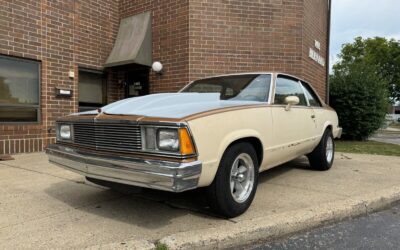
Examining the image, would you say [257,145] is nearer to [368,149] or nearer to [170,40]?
[170,40]

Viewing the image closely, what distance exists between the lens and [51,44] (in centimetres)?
838

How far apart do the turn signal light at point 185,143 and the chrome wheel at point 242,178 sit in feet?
2.40

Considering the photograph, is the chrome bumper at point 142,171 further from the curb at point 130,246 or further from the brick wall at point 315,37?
the brick wall at point 315,37

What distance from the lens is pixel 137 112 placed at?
11.5ft

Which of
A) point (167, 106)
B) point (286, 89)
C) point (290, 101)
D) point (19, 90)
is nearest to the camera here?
point (167, 106)

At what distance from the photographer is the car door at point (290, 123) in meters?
4.46

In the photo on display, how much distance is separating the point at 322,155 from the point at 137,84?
573cm

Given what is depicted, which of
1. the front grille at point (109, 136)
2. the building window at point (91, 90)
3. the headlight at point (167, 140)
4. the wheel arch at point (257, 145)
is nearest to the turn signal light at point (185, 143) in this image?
the headlight at point (167, 140)

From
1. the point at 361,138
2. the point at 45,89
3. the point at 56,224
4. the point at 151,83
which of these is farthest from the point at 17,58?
the point at 361,138

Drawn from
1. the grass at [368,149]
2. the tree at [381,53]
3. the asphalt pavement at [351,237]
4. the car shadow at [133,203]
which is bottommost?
the asphalt pavement at [351,237]

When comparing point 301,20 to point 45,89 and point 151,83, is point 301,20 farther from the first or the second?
point 45,89

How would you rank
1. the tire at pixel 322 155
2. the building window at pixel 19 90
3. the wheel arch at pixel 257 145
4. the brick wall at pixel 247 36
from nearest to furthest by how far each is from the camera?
the wheel arch at pixel 257 145, the tire at pixel 322 155, the building window at pixel 19 90, the brick wall at pixel 247 36

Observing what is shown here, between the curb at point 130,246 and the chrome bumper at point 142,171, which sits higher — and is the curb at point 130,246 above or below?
below

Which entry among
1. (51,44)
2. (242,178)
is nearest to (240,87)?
(242,178)
